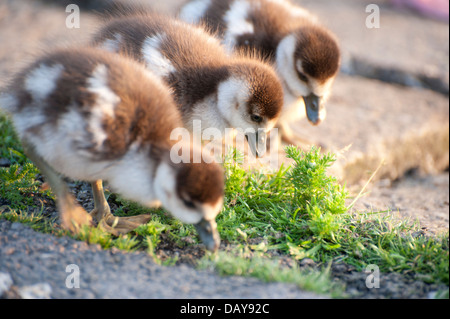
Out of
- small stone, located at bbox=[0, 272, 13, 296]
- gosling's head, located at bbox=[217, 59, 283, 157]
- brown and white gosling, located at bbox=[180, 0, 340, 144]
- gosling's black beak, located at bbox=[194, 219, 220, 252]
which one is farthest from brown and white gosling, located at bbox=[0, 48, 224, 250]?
brown and white gosling, located at bbox=[180, 0, 340, 144]

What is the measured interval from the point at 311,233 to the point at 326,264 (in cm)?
26

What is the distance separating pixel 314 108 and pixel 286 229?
4.26ft

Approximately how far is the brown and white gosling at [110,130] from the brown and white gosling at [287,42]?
143cm

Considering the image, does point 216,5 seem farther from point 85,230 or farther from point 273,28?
point 85,230

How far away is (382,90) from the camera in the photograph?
5.71 metres

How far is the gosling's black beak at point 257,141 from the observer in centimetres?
333

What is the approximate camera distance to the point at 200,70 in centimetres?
325

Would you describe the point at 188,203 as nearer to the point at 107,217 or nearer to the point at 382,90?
the point at 107,217

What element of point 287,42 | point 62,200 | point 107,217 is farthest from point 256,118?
point 62,200

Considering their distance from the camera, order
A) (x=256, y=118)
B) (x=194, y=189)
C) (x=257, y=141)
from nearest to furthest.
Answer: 1. (x=194, y=189)
2. (x=256, y=118)
3. (x=257, y=141)

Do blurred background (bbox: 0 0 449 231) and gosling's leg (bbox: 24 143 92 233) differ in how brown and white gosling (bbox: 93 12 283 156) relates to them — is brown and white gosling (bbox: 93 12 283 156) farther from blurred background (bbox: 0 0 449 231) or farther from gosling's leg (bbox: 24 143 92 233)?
gosling's leg (bbox: 24 143 92 233)

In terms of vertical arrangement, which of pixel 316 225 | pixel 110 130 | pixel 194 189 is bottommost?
pixel 316 225

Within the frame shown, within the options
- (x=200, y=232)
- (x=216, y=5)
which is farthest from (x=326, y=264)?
(x=216, y=5)

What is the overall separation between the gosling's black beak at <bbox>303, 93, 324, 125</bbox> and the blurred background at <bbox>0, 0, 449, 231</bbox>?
0.42m
